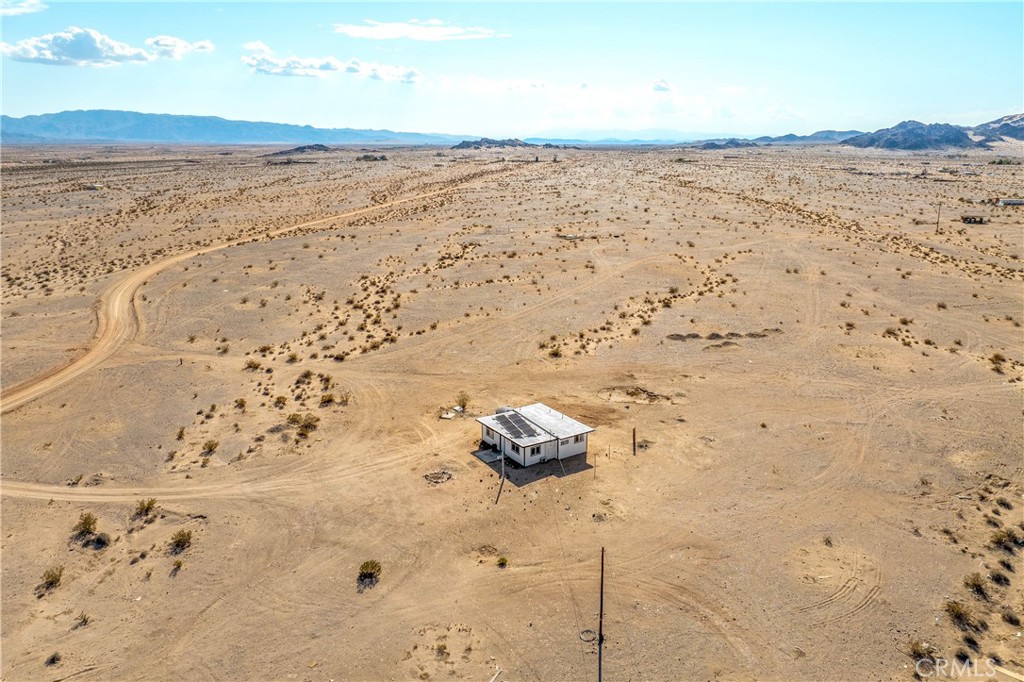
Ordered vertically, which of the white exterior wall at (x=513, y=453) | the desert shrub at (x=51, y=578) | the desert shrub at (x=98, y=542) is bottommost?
the desert shrub at (x=51, y=578)

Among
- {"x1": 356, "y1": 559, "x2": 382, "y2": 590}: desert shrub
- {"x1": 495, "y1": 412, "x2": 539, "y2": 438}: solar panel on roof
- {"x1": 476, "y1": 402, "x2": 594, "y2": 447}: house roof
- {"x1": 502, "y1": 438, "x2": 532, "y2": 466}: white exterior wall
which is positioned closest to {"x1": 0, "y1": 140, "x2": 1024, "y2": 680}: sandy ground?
{"x1": 356, "y1": 559, "x2": 382, "y2": 590}: desert shrub

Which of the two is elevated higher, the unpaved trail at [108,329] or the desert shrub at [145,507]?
the unpaved trail at [108,329]

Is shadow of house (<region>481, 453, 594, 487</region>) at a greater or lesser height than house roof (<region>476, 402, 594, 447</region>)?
lesser

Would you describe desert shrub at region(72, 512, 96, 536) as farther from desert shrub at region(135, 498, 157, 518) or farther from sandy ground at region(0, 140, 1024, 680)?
desert shrub at region(135, 498, 157, 518)

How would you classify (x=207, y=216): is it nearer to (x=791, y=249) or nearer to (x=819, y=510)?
(x=791, y=249)

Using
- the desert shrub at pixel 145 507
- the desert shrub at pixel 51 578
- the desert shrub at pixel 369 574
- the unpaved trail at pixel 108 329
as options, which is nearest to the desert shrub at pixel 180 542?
the desert shrub at pixel 145 507

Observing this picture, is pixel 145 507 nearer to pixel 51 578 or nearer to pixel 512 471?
pixel 51 578

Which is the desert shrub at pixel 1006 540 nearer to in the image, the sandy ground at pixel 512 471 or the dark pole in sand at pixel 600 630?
the sandy ground at pixel 512 471
